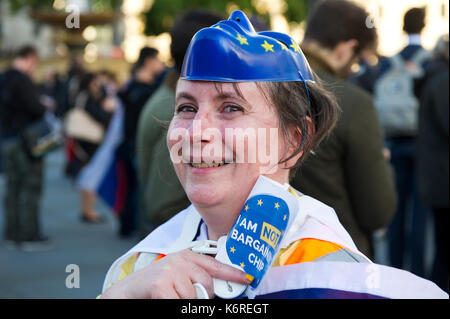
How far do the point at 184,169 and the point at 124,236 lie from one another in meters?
6.35

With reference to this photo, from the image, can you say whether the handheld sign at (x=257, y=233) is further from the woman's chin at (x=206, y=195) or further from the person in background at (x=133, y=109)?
the person in background at (x=133, y=109)

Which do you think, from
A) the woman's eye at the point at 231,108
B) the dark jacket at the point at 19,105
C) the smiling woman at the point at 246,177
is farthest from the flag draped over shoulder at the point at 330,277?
the dark jacket at the point at 19,105

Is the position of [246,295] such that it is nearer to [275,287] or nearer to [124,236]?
[275,287]

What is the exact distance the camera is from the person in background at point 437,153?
13.4 feet

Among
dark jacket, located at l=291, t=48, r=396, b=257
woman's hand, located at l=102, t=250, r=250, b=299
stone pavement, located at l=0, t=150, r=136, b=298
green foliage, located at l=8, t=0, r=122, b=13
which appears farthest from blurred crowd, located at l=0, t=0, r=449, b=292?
green foliage, located at l=8, t=0, r=122, b=13

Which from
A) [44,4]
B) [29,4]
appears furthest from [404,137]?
[29,4]

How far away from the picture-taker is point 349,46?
324 cm

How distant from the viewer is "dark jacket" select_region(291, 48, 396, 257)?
2.82 m

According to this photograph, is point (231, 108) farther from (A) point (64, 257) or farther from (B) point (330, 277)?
(A) point (64, 257)

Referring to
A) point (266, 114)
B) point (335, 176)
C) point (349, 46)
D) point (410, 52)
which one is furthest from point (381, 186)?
point (410, 52)

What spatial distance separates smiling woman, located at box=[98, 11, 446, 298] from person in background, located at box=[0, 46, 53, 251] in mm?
5770

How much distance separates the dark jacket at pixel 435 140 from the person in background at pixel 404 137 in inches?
42.7

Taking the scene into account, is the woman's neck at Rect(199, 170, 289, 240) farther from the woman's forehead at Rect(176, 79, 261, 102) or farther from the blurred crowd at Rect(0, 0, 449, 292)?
the blurred crowd at Rect(0, 0, 449, 292)

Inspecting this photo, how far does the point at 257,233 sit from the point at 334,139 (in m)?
1.45
